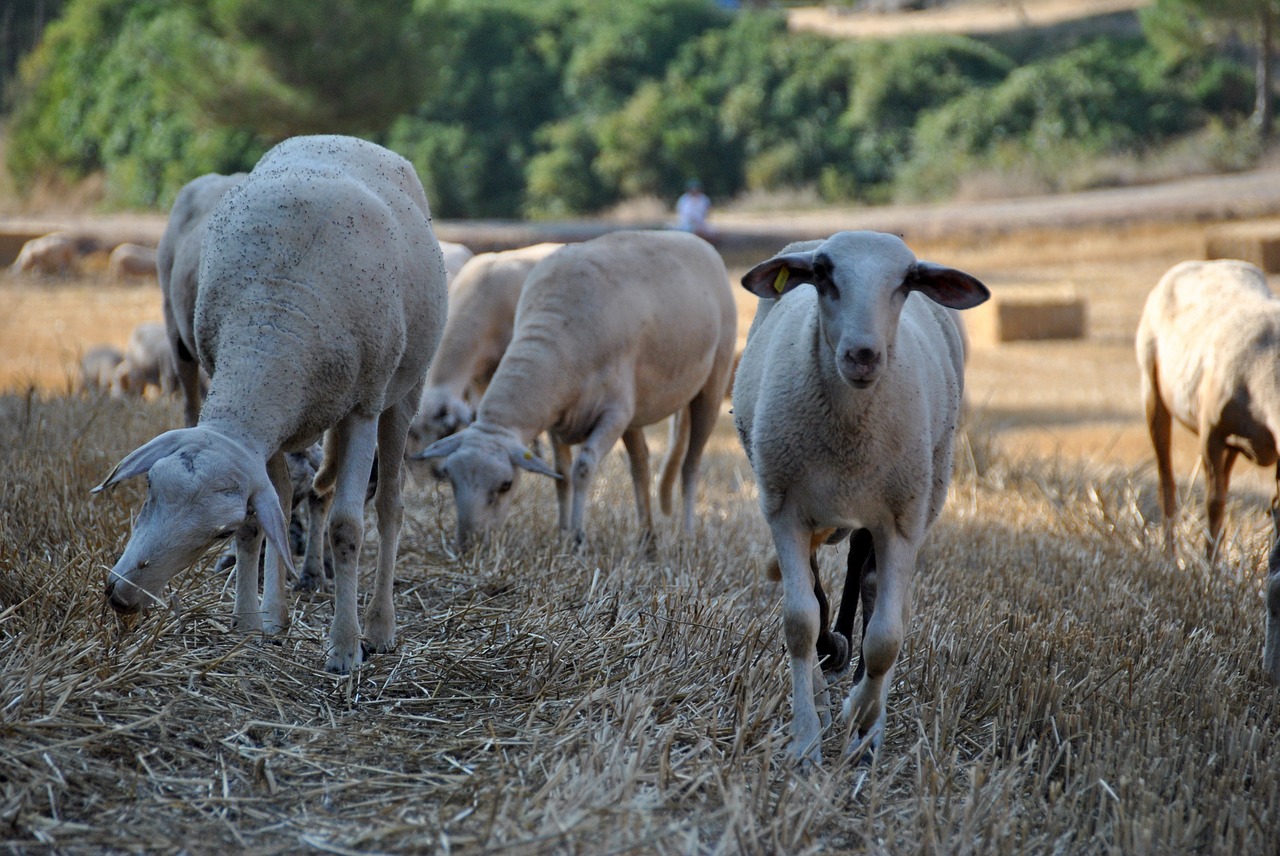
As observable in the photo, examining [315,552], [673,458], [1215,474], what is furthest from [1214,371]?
[315,552]

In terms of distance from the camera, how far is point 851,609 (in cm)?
491

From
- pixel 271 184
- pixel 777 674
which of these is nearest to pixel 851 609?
pixel 777 674

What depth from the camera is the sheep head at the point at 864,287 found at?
3594mm

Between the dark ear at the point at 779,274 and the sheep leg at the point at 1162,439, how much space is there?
4609 mm

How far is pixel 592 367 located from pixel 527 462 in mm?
740

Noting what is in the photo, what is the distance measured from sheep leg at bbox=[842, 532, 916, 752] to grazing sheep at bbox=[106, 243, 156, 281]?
61.6 ft

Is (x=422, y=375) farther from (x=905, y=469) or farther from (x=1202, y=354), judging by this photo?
(x=1202, y=354)

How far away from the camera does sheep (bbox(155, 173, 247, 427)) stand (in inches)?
224

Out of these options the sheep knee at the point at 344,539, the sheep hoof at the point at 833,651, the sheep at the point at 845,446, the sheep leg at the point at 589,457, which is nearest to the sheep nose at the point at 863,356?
the sheep at the point at 845,446

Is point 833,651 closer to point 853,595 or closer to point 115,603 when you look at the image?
point 853,595

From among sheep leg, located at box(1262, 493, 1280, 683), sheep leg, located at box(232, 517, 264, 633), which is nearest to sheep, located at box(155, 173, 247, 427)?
sheep leg, located at box(232, 517, 264, 633)

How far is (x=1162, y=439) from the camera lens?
26.7ft

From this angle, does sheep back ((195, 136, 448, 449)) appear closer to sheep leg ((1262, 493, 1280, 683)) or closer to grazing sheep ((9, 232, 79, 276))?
sheep leg ((1262, 493, 1280, 683))

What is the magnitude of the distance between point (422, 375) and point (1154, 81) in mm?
31065
